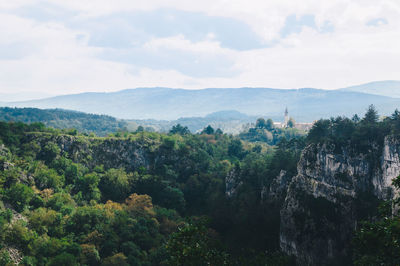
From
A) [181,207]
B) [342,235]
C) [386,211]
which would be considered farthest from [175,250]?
[181,207]

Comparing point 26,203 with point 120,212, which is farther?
point 120,212

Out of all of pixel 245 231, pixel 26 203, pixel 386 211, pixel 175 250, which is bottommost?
pixel 245 231

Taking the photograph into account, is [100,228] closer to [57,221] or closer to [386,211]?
[57,221]

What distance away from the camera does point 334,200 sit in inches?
2183

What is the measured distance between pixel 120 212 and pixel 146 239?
9855mm

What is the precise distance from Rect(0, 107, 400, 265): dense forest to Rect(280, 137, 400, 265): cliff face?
2356mm

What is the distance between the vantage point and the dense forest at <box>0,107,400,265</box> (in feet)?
176

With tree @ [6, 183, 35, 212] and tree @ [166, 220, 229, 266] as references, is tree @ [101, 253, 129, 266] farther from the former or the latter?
tree @ [166, 220, 229, 266]

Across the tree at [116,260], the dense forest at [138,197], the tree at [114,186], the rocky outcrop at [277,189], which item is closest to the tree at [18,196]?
the dense forest at [138,197]

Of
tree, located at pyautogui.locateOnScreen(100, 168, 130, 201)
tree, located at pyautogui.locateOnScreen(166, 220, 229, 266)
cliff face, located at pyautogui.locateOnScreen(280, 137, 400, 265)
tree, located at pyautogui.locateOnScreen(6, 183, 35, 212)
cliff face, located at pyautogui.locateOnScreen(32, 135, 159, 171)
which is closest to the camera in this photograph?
tree, located at pyautogui.locateOnScreen(166, 220, 229, 266)

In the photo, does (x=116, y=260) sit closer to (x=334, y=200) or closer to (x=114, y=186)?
(x=114, y=186)

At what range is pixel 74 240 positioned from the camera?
2325 inches

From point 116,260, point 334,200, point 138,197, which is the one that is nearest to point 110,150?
point 138,197

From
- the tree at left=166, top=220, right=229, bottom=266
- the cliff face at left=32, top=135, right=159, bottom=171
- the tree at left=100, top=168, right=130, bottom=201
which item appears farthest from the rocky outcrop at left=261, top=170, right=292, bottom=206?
the tree at left=166, top=220, right=229, bottom=266
